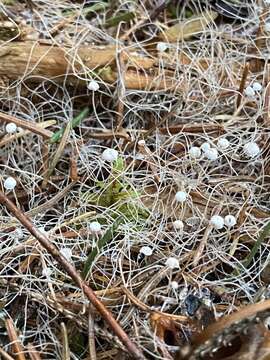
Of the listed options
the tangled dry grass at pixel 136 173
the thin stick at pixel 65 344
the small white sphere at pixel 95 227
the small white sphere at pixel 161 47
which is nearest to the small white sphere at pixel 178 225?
the tangled dry grass at pixel 136 173

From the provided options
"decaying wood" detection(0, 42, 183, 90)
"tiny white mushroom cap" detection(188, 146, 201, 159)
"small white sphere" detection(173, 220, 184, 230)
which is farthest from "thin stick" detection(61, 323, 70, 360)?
"decaying wood" detection(0, 42, 183, 90)

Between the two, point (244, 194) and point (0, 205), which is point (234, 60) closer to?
point (244, 194)

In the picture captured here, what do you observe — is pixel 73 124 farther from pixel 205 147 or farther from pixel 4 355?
pixel 4 355

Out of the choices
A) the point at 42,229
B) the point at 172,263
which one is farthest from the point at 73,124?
the point at 172,263

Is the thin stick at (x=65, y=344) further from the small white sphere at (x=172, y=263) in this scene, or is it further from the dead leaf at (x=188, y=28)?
the dead leaf at (x=188, y=28)

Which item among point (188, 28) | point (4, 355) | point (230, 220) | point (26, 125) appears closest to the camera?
point (4, 355)

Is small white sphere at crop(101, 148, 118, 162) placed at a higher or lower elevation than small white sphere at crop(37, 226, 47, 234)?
higher

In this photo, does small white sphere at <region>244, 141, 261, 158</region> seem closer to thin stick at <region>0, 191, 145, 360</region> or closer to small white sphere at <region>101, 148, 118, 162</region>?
small white sphere at <region>101, 148, 118, 162</region>
